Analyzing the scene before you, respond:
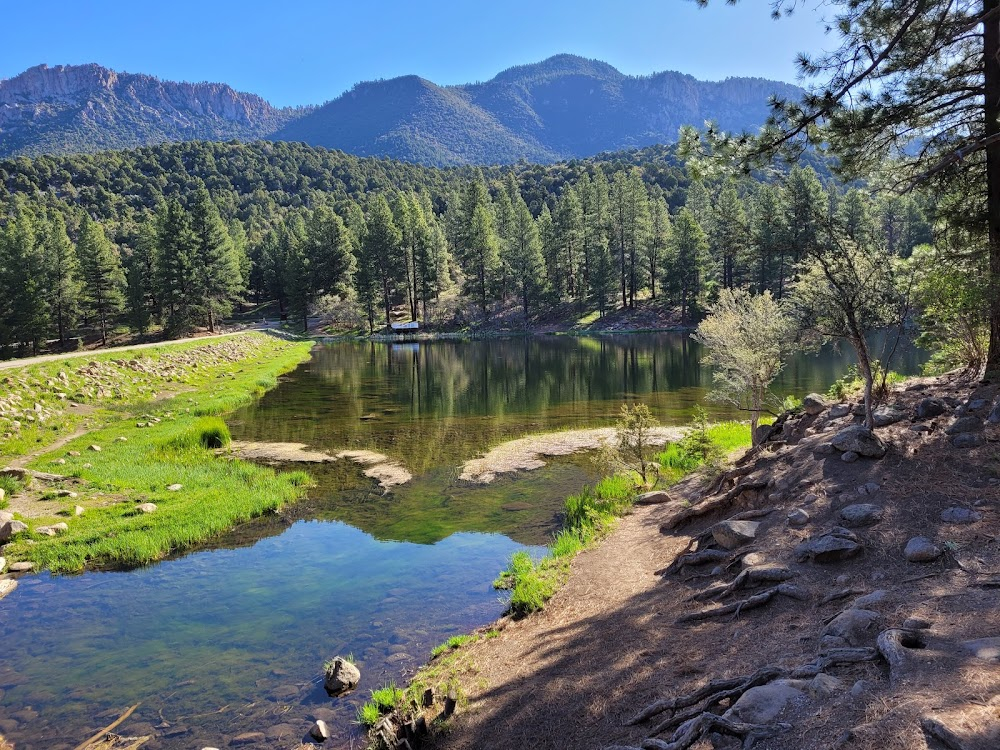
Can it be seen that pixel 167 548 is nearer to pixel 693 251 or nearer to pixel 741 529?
pixel 741 529

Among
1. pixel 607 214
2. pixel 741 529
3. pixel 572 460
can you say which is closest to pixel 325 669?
pixel 741 529

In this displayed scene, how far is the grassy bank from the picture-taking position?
13.3 m

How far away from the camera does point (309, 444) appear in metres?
23.4

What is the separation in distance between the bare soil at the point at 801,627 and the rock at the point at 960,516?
6 centimetres

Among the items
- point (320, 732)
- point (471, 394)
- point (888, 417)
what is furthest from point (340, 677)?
point (471, 394)

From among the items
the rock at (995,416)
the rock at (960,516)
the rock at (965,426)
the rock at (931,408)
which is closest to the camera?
the rock at (960,516)

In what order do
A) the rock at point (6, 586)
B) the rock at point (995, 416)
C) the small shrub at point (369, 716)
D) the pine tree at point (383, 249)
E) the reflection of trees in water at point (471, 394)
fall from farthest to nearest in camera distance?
1. the pine tree at point (383, 249)
2. the reflection of trees in water at point (471, 394)
3. the rock at point (6, 586)
4. the rock at point (995, 416)
5. the small shrub at point (369, 716)

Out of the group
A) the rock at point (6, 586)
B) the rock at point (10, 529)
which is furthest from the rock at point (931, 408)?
the rock at point (10, 529)

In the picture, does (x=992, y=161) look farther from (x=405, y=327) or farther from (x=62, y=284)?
(x=405, y=327)

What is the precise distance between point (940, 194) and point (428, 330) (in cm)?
7541

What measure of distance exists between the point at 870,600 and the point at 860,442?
503 cm

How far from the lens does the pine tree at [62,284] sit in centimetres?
5681

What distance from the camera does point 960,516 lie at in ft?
25.3

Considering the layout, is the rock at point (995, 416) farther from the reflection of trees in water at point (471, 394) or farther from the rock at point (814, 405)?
the reflection of trees in water at point (471, 394)
